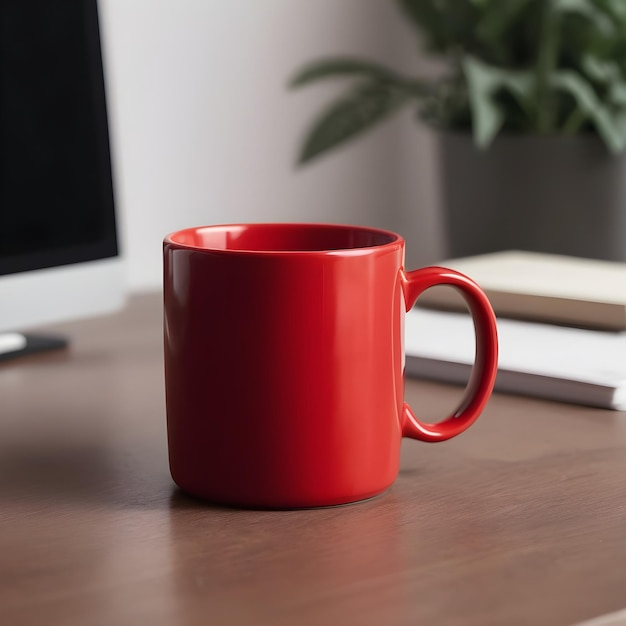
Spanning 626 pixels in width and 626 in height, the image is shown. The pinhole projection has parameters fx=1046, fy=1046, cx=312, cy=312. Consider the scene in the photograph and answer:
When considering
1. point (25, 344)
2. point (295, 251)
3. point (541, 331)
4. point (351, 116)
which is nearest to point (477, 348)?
point (295, 251)

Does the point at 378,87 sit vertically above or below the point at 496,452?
above

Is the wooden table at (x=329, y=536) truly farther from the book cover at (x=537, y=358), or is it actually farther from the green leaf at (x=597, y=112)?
the green leaf at (x=597, y=112)

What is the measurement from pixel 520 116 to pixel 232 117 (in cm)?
38

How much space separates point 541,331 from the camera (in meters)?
0.72

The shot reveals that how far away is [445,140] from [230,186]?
11.4 inches

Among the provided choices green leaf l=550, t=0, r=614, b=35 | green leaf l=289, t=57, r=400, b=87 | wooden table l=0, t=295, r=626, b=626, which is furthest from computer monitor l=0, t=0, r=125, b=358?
green leaf l=550, t=0, r=614, b=35

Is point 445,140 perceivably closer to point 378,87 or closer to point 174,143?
point 378,87

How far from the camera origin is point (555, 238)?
1327 millimetres

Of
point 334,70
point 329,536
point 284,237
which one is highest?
point 334,70

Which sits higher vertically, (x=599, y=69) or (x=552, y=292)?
(x=599, y=69)

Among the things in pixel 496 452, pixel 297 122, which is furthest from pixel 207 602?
pixel 297 122

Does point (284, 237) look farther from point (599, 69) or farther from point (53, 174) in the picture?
point (599, 69)

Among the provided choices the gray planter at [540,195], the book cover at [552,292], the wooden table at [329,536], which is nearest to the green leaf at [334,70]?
the gray planter at [540,195]

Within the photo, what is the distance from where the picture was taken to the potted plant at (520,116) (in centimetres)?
129
